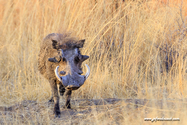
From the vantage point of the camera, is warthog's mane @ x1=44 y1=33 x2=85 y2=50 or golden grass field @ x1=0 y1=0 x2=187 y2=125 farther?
golden grass field @ x1=0 y1=0 x2=187 y2=125

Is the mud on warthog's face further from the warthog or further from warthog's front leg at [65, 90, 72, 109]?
warthog's front leg at [65, 90, 72, 109]

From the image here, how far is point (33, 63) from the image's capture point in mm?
5051

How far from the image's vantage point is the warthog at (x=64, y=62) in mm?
2957

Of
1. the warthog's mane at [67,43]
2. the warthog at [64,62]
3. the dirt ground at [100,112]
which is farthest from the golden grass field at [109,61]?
the warthog's mane at [67,43]

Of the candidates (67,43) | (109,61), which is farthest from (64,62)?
(109,61)

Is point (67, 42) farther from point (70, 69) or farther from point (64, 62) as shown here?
point (70, 69)

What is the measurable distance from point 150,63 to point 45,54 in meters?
2.13

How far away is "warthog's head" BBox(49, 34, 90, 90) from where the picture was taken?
2.90 metres

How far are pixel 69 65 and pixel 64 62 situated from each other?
11 cm

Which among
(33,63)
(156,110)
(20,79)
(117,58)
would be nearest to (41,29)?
(33,63)

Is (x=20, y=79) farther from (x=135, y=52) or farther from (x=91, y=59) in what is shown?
(x=135, y=52)

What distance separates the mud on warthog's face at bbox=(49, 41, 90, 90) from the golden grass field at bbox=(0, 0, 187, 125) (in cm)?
65

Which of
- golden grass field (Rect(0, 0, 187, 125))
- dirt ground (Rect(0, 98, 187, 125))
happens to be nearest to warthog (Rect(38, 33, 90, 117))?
dirt ground (Rect(0, 98, 187, 125))

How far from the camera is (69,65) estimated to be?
3.12 metres
